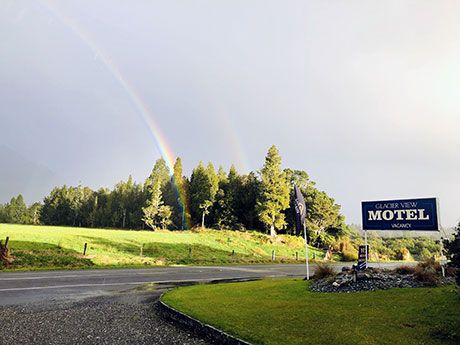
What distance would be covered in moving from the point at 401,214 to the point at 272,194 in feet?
129

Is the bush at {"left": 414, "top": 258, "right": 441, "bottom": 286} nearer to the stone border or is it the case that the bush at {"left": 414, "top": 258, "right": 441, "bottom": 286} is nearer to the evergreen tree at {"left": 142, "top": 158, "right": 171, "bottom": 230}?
the stone border

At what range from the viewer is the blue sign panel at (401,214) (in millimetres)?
13719

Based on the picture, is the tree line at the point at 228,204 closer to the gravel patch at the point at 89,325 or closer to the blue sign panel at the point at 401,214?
the blue sign panel at the point at 401,214

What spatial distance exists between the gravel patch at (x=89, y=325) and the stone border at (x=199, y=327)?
0.24m

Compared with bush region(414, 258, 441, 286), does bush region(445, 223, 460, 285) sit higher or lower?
higher

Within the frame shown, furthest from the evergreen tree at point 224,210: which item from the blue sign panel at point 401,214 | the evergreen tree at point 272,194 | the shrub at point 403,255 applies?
the blue sign panel at point 401,214

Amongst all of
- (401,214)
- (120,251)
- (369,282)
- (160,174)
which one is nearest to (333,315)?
(369,282)

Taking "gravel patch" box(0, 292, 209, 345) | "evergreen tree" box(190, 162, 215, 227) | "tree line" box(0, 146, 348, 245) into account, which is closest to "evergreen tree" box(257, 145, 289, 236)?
"tree line" box(0, 146, 348, 245)

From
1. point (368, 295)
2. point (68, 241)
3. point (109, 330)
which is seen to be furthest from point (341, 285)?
point (68, 241)

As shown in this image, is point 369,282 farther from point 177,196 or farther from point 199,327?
point 177,196

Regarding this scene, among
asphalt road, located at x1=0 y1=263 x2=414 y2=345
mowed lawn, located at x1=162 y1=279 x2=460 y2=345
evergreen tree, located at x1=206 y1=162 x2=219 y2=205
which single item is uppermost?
evergreen tree, located at x1=206 y1=162 x2=219 y2=205

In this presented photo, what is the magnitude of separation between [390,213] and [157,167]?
6999 cm

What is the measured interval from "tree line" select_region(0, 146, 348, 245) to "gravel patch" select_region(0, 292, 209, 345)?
44.3 metres

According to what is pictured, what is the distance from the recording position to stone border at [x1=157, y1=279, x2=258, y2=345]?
6703 mm
